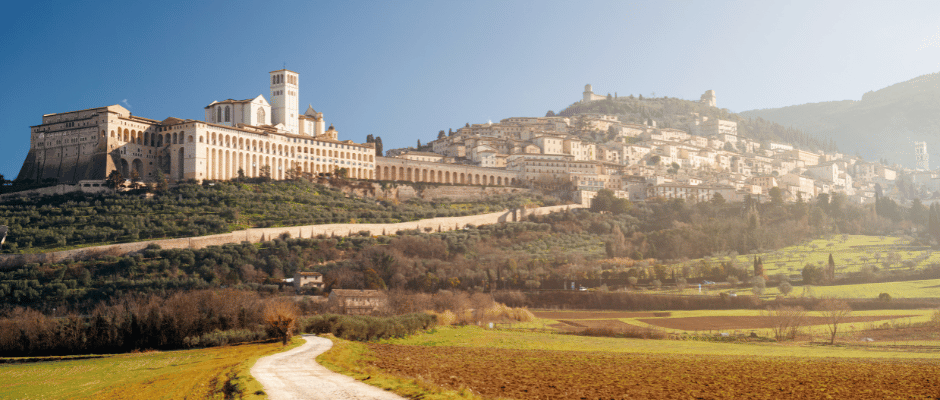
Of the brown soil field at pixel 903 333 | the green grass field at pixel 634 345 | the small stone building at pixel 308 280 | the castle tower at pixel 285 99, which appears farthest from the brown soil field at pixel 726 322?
the castle tower at pixel 285 99

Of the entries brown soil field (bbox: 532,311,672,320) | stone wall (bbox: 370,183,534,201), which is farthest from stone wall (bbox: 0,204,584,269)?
brown soil field (bbox: 532,311,672,320)

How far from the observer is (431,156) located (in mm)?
87625

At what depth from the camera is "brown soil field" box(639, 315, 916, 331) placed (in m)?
35.7

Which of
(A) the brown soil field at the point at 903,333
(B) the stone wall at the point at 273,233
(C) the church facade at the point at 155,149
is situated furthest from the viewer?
(C) the church facade at the point at 155,149

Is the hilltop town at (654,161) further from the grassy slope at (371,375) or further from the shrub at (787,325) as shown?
the grassy slope at (371,375)

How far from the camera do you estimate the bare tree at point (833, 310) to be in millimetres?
34344

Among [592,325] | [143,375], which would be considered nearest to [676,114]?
[592,325]

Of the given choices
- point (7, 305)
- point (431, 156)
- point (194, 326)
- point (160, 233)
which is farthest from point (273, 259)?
point (431, 156)

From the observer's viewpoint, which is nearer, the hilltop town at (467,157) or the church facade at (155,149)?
the church facade at (155,149)

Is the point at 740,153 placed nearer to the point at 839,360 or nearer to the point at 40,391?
the point at 839,360

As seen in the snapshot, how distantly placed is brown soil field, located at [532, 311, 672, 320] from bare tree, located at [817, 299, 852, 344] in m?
9.00

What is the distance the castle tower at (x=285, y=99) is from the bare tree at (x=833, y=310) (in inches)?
2288

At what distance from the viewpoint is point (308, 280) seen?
4444cm

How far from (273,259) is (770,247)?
161 ft
